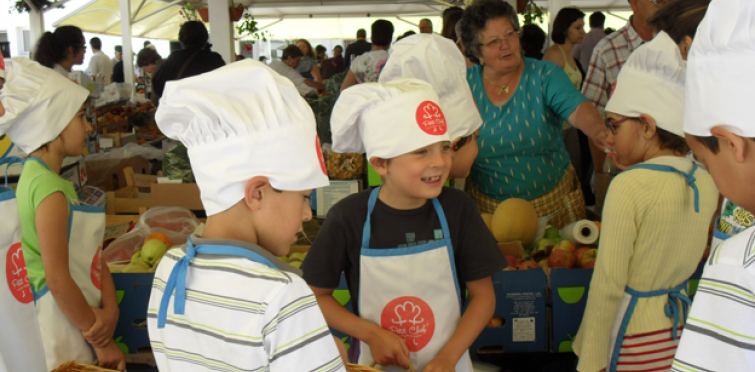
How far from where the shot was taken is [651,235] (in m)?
1.74

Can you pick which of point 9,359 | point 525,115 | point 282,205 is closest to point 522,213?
point 525,115

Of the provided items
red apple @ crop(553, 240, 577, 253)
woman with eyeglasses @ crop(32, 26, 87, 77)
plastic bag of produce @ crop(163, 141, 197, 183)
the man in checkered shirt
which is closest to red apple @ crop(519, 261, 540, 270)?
red apple @ crop(553, 240, 577, 253)

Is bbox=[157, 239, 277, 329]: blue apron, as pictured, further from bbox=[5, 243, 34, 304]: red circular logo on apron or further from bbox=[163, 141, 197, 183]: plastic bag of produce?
bbox=[163, 141, 197, 183]: plastic bag of produce

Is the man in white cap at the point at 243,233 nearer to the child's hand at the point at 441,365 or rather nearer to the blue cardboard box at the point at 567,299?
the child's hand at the point at 441,365

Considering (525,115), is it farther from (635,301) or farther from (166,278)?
(166,278)

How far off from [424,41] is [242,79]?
3.26 ft

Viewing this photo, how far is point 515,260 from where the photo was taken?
2496 millimetres

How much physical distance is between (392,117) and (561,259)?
3.77 ft

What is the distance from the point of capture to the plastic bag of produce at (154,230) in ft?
9.51

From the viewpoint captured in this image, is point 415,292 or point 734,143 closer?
point 734,143

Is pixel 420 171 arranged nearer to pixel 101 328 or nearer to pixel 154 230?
pixel 101 328

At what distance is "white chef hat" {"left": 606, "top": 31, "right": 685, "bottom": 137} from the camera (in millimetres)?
1789

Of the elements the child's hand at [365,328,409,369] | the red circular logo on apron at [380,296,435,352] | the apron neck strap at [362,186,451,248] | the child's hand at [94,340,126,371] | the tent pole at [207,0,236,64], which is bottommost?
the child's hand at [94,340,126,371]

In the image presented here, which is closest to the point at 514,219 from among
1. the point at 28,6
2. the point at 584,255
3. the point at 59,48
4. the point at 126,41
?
the point at 584,255
